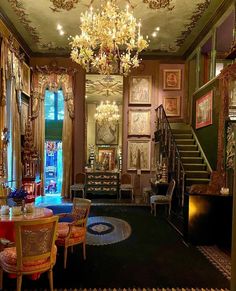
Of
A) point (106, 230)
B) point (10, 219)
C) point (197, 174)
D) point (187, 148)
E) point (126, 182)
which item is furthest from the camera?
point (126, 182)

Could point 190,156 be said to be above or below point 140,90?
below

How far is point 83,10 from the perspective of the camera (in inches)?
277

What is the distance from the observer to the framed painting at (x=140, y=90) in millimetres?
10188

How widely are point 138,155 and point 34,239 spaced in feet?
24.4

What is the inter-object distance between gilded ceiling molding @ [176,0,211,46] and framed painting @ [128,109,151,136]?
2695 millimetres

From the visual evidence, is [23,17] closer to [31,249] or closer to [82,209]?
[82,209]

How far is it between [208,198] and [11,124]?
18.3ft

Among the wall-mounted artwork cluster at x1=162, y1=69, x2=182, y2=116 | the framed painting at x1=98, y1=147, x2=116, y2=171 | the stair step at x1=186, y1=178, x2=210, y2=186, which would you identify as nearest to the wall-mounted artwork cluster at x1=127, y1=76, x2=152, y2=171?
the wall-mounted artwork cluster at x1=162, y1=69, x2=182, y2=116

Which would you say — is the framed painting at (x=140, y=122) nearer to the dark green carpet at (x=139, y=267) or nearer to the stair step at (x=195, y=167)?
the stair step at (x=195, y=167)

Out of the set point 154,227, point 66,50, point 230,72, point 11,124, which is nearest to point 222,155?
point 230,72

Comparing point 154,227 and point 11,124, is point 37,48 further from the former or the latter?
point 154,227

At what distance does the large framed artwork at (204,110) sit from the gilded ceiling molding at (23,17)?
549 cm

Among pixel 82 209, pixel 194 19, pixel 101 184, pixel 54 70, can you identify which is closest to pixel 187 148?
pixel 101 184

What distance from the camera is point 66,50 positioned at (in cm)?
990
